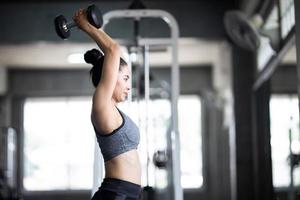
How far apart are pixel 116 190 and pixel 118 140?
0.16 m

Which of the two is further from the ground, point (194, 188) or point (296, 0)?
point (296, 0)

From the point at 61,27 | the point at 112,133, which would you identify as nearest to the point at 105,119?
the point at 112,133

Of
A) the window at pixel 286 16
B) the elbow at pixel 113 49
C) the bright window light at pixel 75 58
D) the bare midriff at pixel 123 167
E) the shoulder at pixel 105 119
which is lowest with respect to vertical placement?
the bare midriff at pixel 123 167

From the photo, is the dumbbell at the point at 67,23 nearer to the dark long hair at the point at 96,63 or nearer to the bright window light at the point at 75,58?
the dark long hair at the point at 96,63

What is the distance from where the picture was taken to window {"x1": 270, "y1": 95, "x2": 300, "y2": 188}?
379 centimetres

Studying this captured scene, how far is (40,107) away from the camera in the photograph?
9523 mm

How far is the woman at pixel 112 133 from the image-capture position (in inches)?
67.8

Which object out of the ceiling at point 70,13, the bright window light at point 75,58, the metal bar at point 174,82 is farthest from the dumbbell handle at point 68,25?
the bright window light at point 75,58

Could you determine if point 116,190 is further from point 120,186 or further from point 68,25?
point 68,25

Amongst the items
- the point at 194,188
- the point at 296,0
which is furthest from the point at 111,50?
the point at 194,188

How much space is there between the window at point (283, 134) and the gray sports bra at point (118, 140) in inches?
82.6

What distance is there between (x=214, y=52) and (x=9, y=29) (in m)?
3.64

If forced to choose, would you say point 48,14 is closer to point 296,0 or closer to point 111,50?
point 296,0

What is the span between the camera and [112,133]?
172 cm
